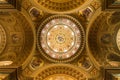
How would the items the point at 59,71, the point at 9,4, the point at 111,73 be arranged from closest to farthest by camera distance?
the point at 9,4 < the point at 111,73 < the point at 59,71

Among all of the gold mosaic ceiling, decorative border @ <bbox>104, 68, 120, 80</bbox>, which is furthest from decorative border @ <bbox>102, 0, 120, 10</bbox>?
the gold mosaic ceiling

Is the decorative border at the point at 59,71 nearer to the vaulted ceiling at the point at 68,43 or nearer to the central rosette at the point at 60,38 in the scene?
the vaulted ceiling at the point at 68,43

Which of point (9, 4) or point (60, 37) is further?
point (60, 37)

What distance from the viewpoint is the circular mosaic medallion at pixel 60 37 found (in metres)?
21.1

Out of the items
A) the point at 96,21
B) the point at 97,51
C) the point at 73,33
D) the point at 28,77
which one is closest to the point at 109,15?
the point at 96,21

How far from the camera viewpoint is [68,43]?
22344mm

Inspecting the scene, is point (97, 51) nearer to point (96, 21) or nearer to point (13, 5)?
point (96, 21)

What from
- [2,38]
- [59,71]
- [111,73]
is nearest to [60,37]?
[59,71]

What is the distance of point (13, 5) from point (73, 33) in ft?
25.9

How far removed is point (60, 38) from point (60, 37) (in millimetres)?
90

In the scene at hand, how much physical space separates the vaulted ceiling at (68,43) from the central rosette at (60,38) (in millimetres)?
88

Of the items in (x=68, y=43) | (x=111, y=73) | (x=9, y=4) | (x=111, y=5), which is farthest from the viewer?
(x=68, y=43)

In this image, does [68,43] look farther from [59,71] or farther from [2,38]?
[2,38]

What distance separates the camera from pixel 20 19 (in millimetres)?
18781
